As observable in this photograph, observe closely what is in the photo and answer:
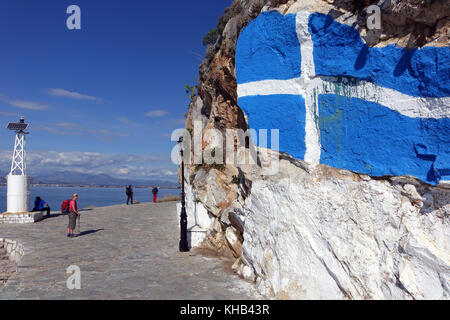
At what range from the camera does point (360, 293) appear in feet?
16.3

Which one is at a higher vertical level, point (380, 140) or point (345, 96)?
point (345, 96)

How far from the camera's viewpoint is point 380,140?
5.14 m

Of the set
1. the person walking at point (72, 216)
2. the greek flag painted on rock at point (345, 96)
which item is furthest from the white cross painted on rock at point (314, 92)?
the person walking at point (72, 216)

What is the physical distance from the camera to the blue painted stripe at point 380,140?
460cm

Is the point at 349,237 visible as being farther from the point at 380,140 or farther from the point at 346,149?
the point at 380,140

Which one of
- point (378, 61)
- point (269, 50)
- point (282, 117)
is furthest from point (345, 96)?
point (269, 50)

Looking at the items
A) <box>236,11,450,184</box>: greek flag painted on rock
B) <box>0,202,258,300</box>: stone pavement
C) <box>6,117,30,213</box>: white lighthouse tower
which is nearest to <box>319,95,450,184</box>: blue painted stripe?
<box>236,11,450,184</box>: greek flag painted on rock

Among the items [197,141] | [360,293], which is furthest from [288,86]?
[197,141]

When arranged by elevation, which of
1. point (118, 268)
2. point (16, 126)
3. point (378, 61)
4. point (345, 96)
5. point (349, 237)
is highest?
point (16, 126)

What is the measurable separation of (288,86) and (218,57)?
4.23m

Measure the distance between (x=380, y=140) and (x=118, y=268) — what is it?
675cm

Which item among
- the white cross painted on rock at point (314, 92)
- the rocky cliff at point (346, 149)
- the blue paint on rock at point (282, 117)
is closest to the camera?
the rocky cliff at point (346, 149)

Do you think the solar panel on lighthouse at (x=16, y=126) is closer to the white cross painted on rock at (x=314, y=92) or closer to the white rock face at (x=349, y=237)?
the white cross painted on rock at (x=314, y=92)

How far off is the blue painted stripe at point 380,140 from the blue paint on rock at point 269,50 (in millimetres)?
1065
